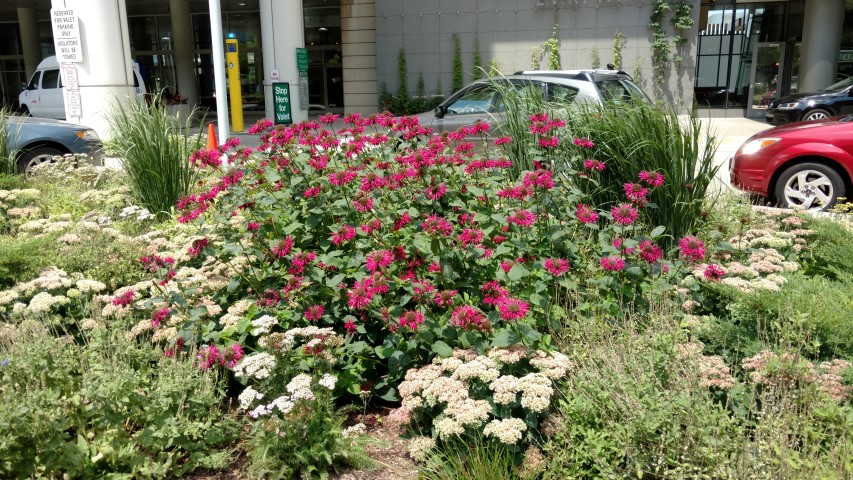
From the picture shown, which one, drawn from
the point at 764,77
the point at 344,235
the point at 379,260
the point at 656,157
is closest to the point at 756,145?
the point at 656,157

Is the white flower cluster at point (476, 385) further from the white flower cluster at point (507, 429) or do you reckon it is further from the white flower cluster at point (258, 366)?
the white flower cluster at point (258, 366)

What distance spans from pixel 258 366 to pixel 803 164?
25.6 ft

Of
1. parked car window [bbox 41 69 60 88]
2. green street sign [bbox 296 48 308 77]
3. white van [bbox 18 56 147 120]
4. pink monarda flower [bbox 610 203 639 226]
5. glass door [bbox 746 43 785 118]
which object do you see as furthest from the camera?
glass door [bbox 746 43 785 118]

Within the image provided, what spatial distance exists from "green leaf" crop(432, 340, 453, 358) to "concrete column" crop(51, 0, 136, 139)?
36.8ft

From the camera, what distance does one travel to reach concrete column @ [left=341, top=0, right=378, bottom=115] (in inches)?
864

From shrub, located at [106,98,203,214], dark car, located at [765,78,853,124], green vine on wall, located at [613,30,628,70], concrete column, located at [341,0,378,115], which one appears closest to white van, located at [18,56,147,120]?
concrete column, located at [341,0,378,115]

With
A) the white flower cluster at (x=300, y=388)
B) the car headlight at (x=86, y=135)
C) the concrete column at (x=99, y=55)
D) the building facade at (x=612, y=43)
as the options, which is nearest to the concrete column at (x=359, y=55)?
the building facade at (x=612, y=43)

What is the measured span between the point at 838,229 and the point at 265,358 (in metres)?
4.51

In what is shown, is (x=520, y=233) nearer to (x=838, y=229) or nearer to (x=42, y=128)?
(x=838, y=229)

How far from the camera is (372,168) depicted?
466 centimetres

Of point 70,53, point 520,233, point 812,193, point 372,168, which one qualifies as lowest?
point 812,193

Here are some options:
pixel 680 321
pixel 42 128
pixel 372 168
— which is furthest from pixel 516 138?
pixel 42 128

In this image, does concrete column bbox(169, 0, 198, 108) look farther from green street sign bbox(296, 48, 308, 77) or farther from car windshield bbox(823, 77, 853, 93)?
car windshield bbox(823, 77, 853, 93)

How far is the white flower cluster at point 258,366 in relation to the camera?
316 centimetres
